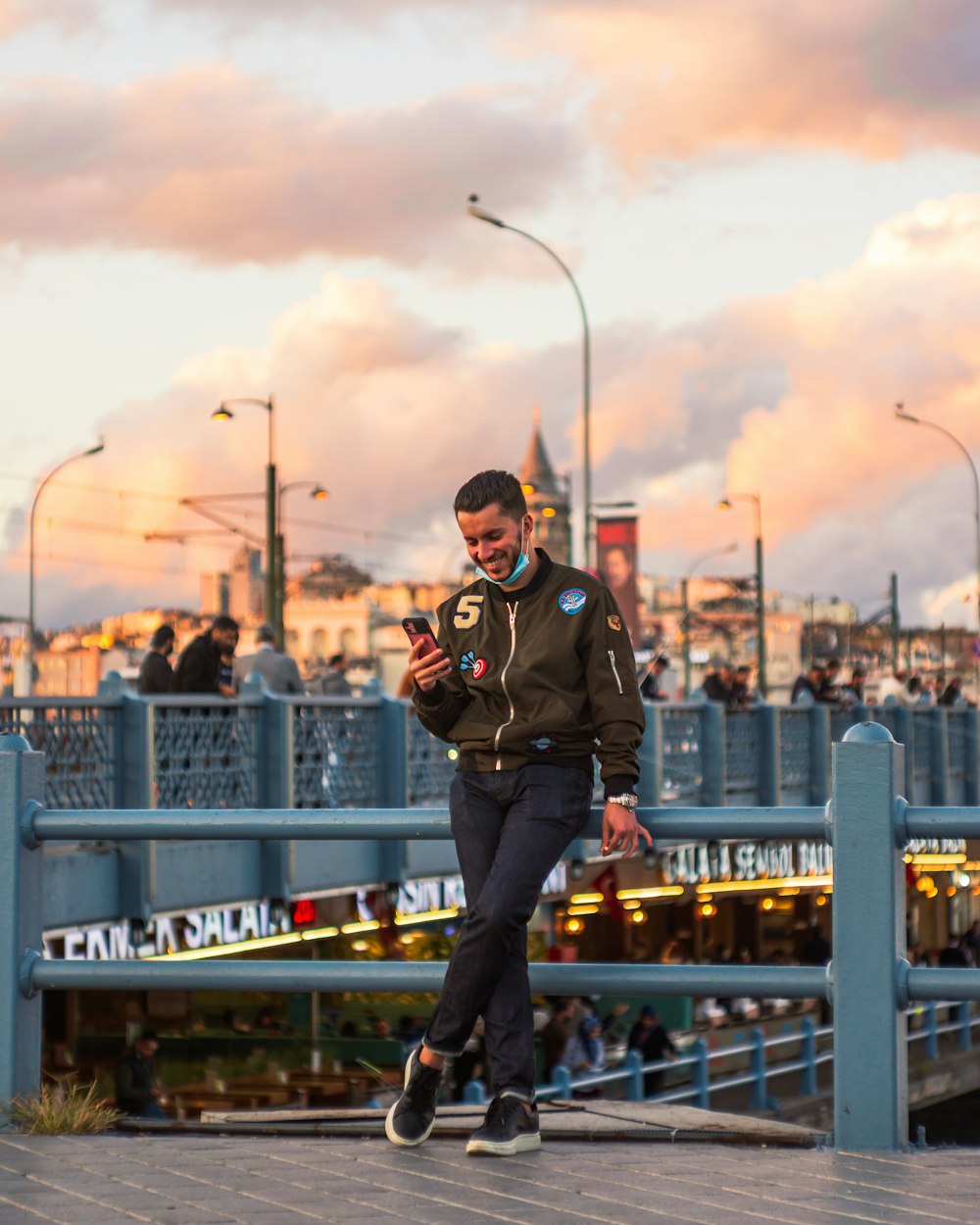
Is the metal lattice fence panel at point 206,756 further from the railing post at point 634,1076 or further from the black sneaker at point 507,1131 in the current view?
the black sneaker at point 507,1131

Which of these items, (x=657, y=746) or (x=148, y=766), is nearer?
(x=148, y=766)

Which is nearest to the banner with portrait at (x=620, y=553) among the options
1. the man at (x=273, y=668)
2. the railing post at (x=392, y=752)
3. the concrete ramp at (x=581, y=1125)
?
the railing post at (x=392, y=752)

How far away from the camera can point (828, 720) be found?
31531 millimetres

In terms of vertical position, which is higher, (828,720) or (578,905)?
(828,720)

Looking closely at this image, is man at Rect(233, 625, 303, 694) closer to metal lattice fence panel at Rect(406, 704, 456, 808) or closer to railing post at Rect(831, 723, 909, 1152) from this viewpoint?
metal lattice fence panel at Rect(406, 704, 456, 808)

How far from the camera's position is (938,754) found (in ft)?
124

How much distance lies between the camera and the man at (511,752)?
5.09m

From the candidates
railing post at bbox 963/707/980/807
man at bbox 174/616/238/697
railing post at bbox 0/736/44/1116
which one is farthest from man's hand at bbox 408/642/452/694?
railing post at bbox 963/707/980/807

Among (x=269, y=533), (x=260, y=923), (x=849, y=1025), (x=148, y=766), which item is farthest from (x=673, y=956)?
(x=849, y=1025)

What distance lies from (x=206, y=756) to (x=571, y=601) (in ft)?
37.0

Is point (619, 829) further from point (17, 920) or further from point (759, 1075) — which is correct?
point (759, 1075)

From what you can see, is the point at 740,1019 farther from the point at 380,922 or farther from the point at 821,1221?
the point at 821,1221

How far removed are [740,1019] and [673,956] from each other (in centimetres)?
393

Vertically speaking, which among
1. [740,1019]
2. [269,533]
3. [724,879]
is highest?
[269,533]
